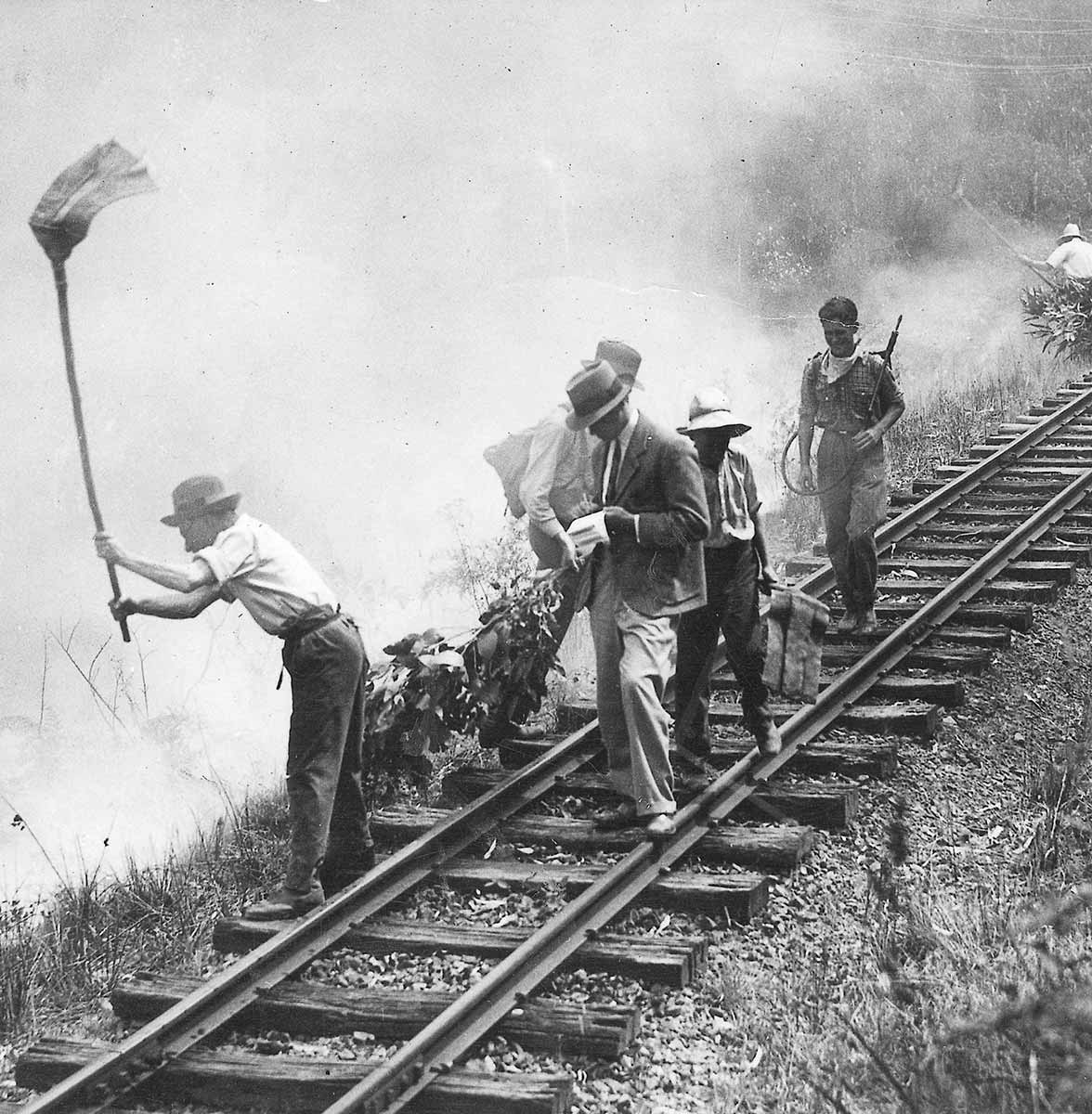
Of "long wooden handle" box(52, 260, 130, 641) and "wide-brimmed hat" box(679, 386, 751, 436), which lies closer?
"long wooden handle" box(52, 260, 130, 641)

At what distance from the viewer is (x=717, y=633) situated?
7.70m

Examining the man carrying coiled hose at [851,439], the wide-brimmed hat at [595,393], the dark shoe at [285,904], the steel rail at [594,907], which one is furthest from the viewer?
the man carrying coiled hose at [851,439]

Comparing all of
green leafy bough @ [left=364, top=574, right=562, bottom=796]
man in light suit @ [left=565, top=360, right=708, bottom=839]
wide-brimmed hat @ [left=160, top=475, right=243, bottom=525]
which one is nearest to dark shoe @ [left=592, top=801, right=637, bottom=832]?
man in light suit @ [left=565, top=360, right=708, bottom=839]

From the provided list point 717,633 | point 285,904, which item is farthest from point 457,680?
point 285,904

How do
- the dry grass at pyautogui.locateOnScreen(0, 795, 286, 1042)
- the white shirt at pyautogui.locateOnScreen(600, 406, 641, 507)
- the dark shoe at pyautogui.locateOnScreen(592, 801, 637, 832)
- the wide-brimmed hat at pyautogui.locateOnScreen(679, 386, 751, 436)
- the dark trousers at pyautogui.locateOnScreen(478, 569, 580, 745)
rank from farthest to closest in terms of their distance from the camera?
1. the dark trousers at pyautogui.locateOnScreen(478, 569, 580, 745)
2. the wide-brimmed hat at pyautogui.locateOnScreen(679, 386, 751, 436)
3. the dark shoe at pyautogui.locateOnScreen(592, 801, 637, 832)
4. the white shirt at pyautogui.locateOnScreen(600, 406, 641, 507)
5. the dry grass at pyautogui.locateOnScreen(0, 795, 286, 1042)

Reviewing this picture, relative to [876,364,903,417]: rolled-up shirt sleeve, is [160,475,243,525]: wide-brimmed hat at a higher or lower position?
lower

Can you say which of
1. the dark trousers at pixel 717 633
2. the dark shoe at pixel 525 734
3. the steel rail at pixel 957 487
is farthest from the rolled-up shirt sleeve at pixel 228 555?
the steel rail at pixel 957 487

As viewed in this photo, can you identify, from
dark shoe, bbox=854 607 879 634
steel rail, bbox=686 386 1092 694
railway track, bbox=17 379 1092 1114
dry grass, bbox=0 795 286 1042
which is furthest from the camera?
steel rail, bbox=686 386 1092 694

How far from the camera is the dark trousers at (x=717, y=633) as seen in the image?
7598mm

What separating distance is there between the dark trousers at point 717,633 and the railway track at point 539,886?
28 centimetres

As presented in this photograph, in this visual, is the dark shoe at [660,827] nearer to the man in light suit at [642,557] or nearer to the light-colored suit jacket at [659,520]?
the man in light suit at [642,557]

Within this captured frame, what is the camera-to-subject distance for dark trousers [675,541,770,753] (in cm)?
760

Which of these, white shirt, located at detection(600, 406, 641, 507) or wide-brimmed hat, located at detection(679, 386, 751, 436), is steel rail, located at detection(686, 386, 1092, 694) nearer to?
wide-brimmed hat, located at detection(679, 386, 751, 436)

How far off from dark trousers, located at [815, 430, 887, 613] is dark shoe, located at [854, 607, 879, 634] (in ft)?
0.26
